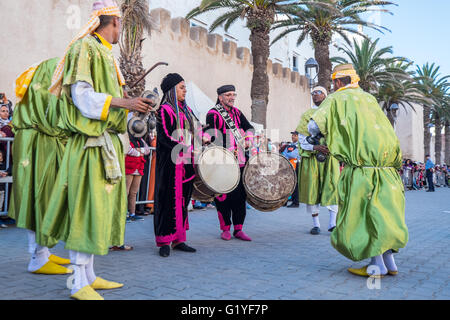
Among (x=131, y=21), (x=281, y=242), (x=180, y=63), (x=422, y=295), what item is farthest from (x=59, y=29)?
Answer: (x=422, y=295)

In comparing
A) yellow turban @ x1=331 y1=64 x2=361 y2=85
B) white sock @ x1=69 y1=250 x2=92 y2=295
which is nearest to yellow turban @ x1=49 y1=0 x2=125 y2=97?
white sock @ x1=69 y1=250 x2=92 y2=295

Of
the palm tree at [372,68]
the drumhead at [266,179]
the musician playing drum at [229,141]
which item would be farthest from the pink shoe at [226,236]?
the palm tree at [372,68]

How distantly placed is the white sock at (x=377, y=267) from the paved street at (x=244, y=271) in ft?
0.27

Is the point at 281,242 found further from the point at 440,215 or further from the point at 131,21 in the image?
the point at 131,21

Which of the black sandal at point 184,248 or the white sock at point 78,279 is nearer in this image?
the white sock at point 78,279

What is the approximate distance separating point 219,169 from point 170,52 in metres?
12.3

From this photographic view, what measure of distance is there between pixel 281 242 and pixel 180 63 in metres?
12.5

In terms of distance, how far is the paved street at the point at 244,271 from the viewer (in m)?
3.39

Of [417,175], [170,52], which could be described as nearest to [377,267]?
[170,52]

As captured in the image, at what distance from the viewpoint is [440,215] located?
9.45m

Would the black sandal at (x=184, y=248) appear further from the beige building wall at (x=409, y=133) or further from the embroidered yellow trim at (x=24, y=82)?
the beige building wall at (x=409, y=133)

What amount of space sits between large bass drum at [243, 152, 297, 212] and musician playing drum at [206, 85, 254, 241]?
0.32m

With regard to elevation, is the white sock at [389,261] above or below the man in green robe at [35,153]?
below

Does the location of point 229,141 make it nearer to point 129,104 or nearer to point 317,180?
point 317,180
